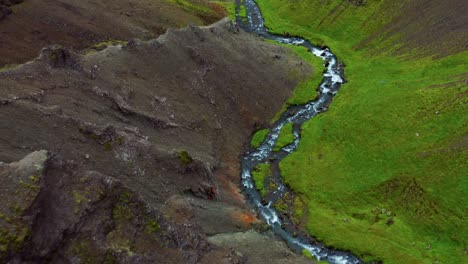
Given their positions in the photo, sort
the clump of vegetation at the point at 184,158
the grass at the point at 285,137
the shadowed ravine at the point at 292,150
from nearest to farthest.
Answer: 1. the shadowed ravine at the point at 292,150
2. the clump of vegetation at the point at 184,158
3. the grass at the point at 285,137

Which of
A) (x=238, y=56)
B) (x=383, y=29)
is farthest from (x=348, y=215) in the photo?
(x=383, y=29)

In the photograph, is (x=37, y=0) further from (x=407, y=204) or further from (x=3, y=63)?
(x=407, y=204)

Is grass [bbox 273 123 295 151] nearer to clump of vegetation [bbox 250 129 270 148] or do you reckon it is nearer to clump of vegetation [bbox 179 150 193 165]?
clump of vegetation [bbox 250 129 270 148]

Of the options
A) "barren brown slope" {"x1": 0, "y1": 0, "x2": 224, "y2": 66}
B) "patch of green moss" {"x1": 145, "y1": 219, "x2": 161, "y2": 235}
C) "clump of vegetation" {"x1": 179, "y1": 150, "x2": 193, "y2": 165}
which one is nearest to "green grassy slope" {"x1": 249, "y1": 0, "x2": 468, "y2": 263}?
"clump of vegetation" {"x1": 179, "y1": 150, "x2": 193, "y2": 165}

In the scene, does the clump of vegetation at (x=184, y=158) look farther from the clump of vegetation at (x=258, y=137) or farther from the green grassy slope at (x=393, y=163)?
the clump of vegetation at (x=258, y=137)

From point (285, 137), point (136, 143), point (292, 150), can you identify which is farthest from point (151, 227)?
point (285, 137)

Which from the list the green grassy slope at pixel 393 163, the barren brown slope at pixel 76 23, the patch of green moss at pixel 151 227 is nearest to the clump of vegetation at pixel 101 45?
the barren brown slope at pixel 76 23

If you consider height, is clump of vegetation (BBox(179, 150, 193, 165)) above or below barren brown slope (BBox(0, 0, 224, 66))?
above
